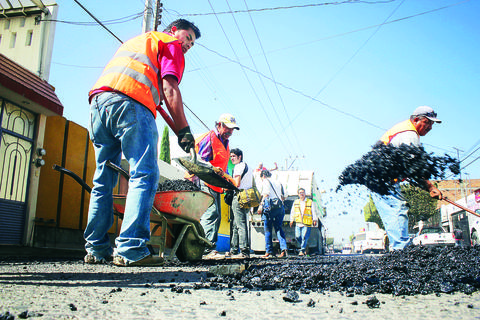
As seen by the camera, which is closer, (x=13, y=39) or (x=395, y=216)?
(x=395, y=216)

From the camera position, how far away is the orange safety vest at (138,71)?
123 inches

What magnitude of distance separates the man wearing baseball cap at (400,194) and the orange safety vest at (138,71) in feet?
10.6

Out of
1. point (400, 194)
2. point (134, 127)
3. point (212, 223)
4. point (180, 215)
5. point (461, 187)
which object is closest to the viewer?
point (134, 127)

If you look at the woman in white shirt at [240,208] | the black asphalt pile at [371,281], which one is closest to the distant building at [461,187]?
the woman in white shirt at [240,208]

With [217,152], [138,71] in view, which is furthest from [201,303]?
[217,152]

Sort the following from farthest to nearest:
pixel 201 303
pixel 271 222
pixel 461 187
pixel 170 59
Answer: pixel 461 187 < pixel 271 222 < pixel 170 59 < pixel 201 303

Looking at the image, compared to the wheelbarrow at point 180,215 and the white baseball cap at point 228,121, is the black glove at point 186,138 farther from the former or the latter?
the white baseball cap at point 228,121

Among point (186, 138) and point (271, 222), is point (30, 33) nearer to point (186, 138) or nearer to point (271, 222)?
point (271, 222)

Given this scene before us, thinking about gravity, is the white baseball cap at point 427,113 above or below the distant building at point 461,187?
below

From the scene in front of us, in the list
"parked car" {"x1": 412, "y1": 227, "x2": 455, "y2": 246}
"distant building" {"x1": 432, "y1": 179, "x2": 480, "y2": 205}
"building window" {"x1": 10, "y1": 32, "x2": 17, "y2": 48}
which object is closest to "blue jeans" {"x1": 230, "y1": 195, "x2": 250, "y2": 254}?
"building window" {"x1": 10, "y1": 32, "x2": 17, "y2": 48}

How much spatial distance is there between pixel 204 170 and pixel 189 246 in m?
1.01

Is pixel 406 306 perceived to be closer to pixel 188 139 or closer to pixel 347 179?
pixel 188 139

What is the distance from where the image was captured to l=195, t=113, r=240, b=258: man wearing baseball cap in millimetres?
5631

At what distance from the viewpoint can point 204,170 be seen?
4.59m
